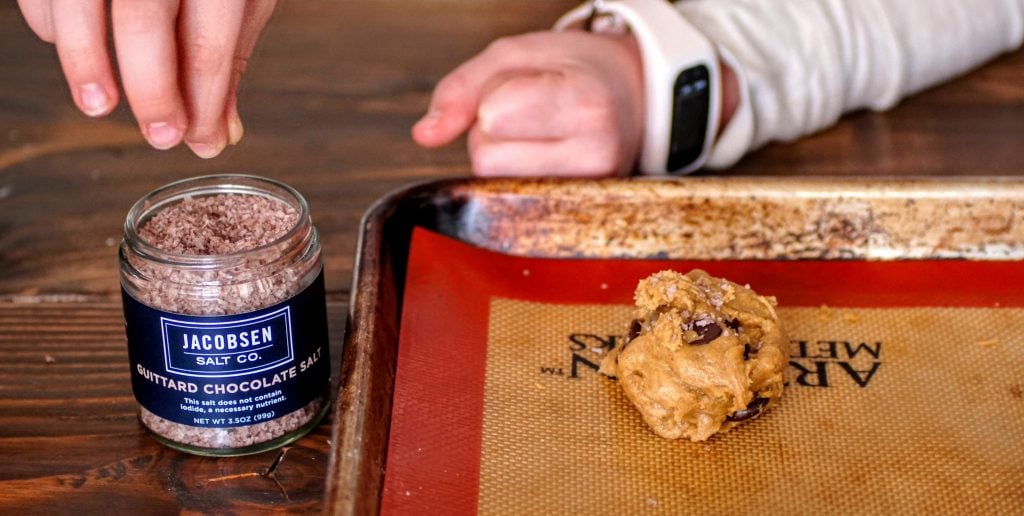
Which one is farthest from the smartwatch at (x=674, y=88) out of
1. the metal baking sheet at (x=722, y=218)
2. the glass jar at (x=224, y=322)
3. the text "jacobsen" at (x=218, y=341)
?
the text "jacobsen" at (x=218, y=341)

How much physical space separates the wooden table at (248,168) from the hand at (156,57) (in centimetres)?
27

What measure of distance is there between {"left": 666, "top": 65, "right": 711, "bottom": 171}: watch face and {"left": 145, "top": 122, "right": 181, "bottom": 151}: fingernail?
2.19 ft

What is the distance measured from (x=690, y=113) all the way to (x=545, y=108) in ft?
0.63

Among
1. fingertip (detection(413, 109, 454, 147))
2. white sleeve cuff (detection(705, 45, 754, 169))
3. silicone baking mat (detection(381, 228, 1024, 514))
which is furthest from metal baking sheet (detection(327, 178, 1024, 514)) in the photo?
white sleeve cuff (detection(705, 45, 754, 169))

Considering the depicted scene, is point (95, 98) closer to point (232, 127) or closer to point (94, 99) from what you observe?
point (94, 99)

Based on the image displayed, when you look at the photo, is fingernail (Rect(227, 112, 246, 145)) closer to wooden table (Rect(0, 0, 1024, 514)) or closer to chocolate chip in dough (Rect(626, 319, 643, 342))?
wooden table (Rect(0, 0, 1024, 514))

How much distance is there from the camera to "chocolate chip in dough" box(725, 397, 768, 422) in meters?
0.91

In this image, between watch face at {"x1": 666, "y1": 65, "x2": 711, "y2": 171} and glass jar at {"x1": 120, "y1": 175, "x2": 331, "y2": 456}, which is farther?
watch face at {"x1": 666, "y1": 65, "x2": 711, "y2": 171}

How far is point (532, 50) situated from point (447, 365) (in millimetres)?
496

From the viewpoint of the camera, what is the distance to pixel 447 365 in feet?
3.16

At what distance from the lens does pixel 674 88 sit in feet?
4.27

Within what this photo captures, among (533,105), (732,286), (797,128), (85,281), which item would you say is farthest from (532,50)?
(85,281)

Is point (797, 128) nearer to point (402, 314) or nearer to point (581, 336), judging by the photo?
point (581, 336)

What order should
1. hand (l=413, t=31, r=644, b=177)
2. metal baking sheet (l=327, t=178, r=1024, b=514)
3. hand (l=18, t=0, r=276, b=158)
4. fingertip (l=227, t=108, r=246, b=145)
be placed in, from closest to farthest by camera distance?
1. hand (l=18, t=0, r=276, b=158)
2. fingertip (l=227, t=108, r=246, b=145)
3. metal baking sheet (l=327, t=178, r=1024, b=514)
4. hand (l=413, t=31, r=644, b=177)
